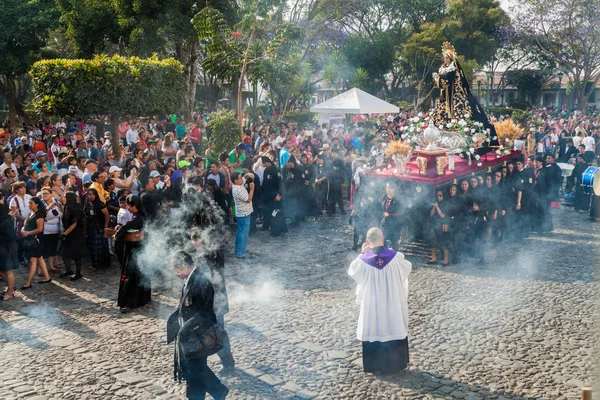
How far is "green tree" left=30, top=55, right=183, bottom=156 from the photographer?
43.2ft

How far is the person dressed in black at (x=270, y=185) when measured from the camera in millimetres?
12477

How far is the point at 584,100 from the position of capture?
44094 millimetres

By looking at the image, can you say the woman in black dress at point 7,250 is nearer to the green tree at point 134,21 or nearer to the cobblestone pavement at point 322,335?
the cobblestone pavement at point 322,335

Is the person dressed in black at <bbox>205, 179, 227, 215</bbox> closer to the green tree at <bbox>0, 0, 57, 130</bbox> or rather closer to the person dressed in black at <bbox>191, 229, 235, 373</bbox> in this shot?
the person dressed in black at <bbox>191, 229, 235, 373</bbox>

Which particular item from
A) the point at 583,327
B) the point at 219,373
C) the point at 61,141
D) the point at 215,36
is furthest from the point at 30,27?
the point at 583,327

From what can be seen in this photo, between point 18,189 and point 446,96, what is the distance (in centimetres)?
917

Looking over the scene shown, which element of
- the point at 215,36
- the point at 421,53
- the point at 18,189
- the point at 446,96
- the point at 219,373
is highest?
the point at 421,53

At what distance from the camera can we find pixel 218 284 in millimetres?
6898

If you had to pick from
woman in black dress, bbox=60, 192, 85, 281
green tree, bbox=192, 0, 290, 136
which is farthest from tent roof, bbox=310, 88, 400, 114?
woman in black dress, bbox=60, 192, 85, 281

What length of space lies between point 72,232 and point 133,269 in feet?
6.62

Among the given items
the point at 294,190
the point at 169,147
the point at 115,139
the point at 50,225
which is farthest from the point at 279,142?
the point at 50,225

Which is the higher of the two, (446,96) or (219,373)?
(446,96)

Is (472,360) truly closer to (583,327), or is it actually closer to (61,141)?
(583,327)

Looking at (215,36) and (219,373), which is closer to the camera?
(219,373)
